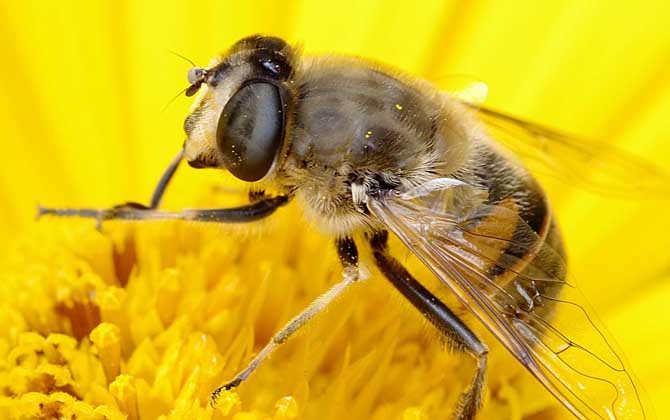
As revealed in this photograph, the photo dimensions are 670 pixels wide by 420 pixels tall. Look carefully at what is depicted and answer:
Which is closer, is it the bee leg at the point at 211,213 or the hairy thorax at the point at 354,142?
the hairy thorax at the point at 354,142

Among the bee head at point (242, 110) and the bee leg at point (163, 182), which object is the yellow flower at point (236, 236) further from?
the bee head at point (242, 110)

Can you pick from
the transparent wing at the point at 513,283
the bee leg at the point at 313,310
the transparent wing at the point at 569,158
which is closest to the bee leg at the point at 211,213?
the bee leg at the point at 313,310

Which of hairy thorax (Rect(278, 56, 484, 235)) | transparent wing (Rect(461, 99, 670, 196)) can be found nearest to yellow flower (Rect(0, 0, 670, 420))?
hairy thorax (Rect(278, 56, 484, 235))

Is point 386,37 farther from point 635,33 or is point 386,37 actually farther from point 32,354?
point 32,354

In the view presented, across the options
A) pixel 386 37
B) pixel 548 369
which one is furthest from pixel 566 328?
pixel 386 37

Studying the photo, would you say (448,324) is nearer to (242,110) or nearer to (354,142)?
(354,142)

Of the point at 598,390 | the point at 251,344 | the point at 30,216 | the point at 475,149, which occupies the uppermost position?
the point at 475,149
